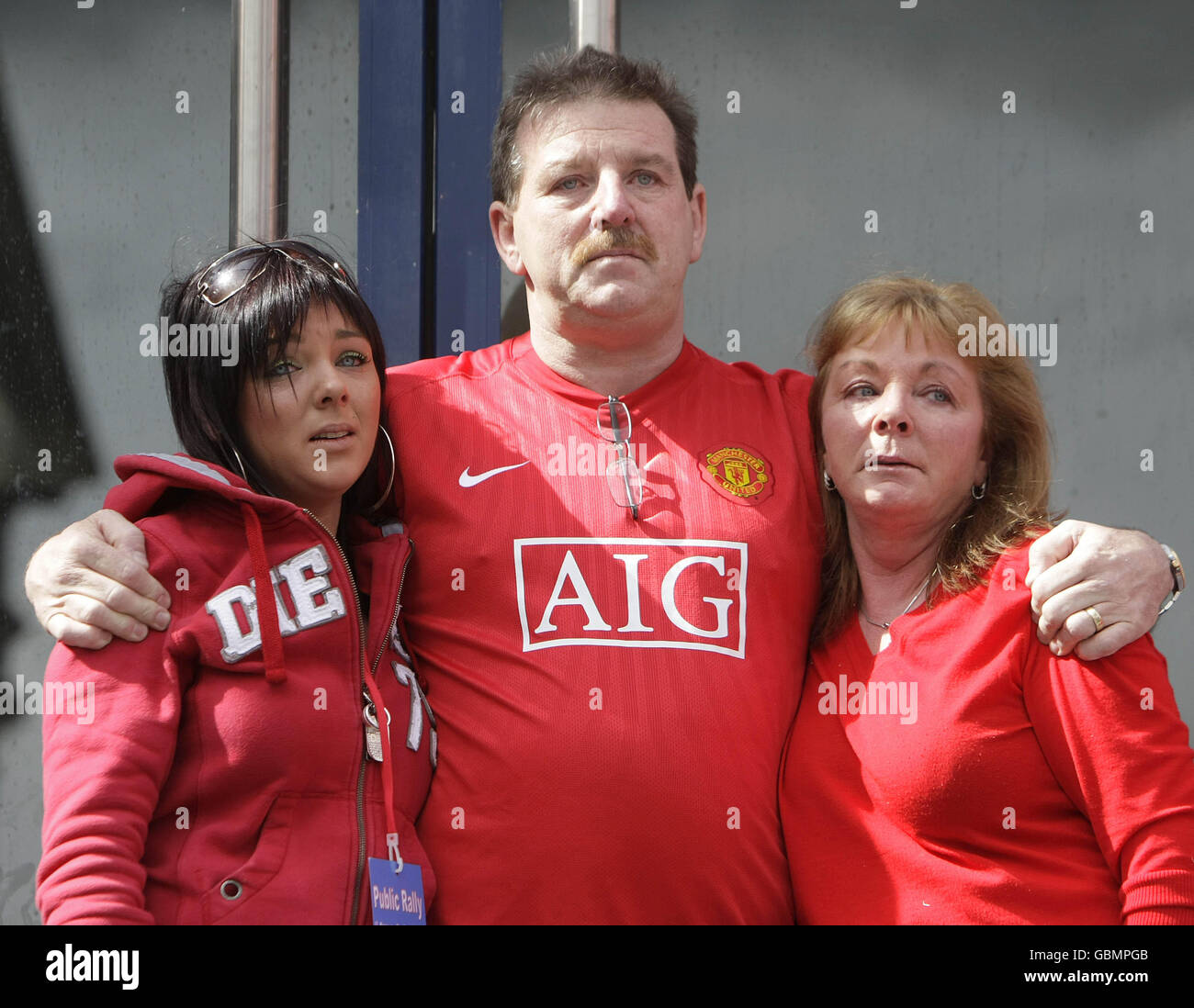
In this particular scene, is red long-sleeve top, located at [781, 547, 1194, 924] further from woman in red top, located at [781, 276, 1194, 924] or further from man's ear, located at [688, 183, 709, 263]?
man's ear, located at [688, 183, 709, 263]

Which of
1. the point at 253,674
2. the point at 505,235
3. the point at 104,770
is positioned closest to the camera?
the point at 104,770

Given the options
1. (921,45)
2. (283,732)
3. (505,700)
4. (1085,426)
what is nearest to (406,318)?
(505,700)

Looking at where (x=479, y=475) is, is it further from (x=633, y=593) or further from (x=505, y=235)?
(x=505, y=235)

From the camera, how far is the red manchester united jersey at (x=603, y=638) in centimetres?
197

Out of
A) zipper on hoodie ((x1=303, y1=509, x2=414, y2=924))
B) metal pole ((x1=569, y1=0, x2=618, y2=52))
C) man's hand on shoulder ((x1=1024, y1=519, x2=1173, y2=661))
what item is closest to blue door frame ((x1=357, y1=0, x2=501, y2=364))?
metal pole ((x1=569, y1=0, x2=618, y2=52))

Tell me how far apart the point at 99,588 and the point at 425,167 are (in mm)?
1193

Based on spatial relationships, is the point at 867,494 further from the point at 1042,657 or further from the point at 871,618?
the point at 1042,657

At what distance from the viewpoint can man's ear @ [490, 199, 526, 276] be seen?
96.8 inches

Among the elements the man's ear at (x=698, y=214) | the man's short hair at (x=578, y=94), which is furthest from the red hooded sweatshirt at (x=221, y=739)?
the man's ear at (x=698, y=214)

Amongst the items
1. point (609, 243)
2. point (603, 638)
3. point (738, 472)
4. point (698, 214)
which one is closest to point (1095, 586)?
point (738, 472)

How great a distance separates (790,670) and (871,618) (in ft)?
0.51

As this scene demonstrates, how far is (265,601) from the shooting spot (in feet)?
5.88

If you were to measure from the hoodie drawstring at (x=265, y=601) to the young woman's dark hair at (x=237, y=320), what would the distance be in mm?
119

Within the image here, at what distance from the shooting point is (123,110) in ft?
9.61
